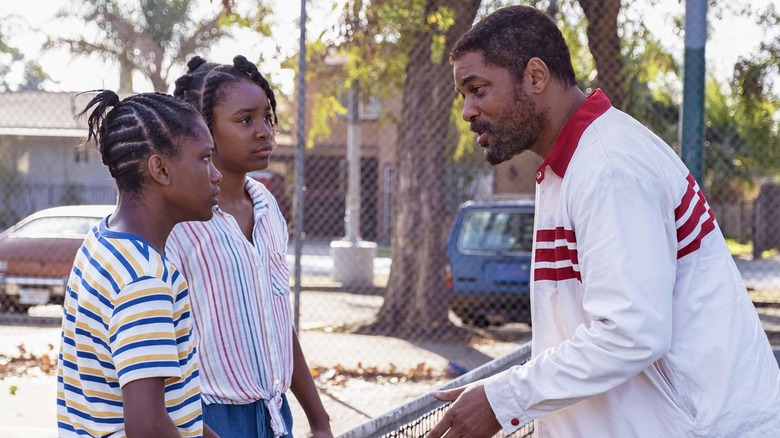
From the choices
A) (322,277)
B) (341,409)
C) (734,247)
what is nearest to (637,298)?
(341,409)

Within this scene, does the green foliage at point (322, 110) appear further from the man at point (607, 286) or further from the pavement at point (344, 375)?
the man at point (607, 286)

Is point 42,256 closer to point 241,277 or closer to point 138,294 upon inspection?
point 241,277

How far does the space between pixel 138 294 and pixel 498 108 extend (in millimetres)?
938

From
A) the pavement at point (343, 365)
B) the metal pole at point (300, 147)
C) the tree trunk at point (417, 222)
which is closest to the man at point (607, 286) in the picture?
the pavement at point (343, 365)

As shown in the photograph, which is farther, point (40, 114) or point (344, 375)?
point (40, 114)

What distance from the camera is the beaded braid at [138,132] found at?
2.38 m

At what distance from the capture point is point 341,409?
7879 millimetres

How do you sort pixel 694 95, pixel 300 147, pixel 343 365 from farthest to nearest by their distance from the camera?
pixel 343 365
pixel 300 147
pixel 694 95

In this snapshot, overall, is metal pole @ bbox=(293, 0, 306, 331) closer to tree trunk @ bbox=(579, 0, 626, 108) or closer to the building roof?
the building roof

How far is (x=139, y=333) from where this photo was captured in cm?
212

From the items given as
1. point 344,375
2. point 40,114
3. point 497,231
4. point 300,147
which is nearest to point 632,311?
point 300,147

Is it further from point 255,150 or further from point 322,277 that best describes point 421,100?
point 322,277

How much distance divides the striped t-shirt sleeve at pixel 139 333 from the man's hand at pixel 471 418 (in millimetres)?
654

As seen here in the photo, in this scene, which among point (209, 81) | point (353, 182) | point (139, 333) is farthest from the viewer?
point (353, 182)
